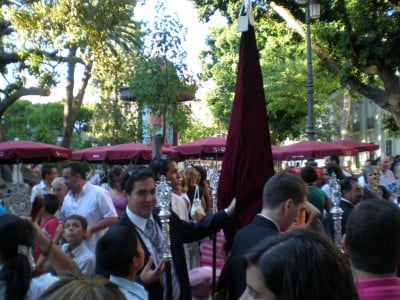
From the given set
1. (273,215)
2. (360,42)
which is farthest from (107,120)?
(273,215)

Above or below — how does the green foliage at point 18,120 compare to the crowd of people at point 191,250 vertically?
above

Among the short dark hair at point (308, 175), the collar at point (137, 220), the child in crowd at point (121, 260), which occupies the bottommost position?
the child in crowd at point (121, 260)

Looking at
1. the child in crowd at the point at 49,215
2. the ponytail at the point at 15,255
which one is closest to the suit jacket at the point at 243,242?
the ponytail at the point at 15,255

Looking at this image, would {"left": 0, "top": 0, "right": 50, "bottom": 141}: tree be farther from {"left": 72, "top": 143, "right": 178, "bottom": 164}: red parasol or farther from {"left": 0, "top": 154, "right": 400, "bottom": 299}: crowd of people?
{"left": 0, "top": 154, "right": 400, "bottom": 299}: crowd of people

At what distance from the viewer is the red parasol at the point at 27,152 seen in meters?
14.4

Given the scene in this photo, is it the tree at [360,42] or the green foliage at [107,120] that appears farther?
the green foliage at [107,120]

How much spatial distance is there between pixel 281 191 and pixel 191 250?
332 cm

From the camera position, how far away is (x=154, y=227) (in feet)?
13.8

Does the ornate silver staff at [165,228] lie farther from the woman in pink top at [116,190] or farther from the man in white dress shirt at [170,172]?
the woman in pink top at [116,190]

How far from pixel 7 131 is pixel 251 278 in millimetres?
64004

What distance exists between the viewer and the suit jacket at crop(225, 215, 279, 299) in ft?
11.4

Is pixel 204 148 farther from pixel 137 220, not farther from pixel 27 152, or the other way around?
pixel 137 220

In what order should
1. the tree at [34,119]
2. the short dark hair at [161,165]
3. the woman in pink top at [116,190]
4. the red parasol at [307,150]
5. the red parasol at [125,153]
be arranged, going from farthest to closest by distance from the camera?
the tree at [34,119] < the red parasol at [125,153] < the red parasol at [307,150] < the woman in pink top at [116,190] < the short dark hair at [161,165]

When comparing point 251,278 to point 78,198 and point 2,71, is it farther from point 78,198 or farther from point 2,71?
point 2,71
